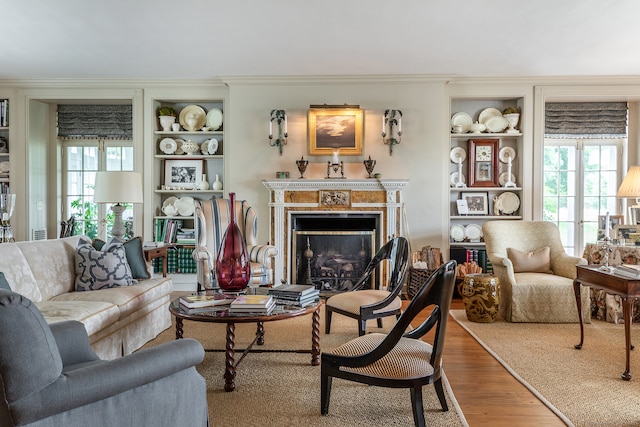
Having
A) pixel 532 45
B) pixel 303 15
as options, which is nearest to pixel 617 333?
pixel 532 45

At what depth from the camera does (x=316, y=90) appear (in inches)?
218

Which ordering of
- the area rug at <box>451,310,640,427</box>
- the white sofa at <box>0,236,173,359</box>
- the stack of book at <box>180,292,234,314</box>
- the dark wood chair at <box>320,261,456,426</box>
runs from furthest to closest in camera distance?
the white sofa at <box>0,236,173,359</box>, the stack of book at <box>180,292,234,314</box>, the area rug at <box>451,310,640,427</box>, the dark wood chair at <box>320,261,456,426</box>

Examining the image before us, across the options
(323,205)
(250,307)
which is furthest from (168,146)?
(250,307)

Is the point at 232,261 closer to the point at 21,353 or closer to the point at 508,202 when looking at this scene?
the point at 21,353

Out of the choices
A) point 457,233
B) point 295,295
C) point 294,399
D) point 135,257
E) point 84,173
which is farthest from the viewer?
point 84,173

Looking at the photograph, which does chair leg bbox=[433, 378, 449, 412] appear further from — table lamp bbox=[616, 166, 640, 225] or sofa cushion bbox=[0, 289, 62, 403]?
table lamp bbox=[616, 166, 640, 225]

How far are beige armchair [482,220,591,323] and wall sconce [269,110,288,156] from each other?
7.96 feet

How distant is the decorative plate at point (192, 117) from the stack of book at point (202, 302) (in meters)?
3.46

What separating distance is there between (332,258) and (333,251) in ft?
0.27

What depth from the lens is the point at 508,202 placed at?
18.6 feet

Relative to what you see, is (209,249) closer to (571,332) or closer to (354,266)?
(354,266)

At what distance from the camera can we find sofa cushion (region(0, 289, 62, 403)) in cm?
127

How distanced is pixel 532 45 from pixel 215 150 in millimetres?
3637

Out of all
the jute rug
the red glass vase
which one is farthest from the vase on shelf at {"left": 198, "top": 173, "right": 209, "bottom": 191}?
the red glass vase
